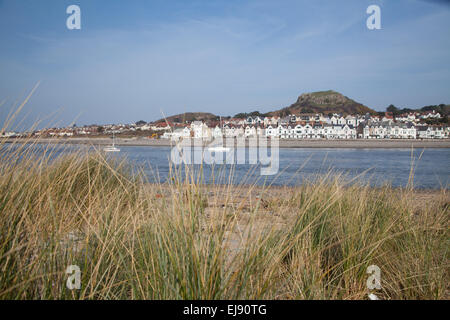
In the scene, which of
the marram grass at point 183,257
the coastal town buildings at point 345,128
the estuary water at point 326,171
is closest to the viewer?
the marram grass at point 183,257

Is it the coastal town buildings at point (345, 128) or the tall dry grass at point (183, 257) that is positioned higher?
the coastal town buildings at point (345, 128)

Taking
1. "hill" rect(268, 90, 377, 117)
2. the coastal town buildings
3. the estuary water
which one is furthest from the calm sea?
"hill" rect(268, 90, 377, 117)

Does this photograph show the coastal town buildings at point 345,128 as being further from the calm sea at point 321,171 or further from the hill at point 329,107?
the calm sea at point 321,171

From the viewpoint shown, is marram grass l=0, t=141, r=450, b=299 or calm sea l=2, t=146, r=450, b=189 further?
calm sea l=2, t=146, r=450, b=189

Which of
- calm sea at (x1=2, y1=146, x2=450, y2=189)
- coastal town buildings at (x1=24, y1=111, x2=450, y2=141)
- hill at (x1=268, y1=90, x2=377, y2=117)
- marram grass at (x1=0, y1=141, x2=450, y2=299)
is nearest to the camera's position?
marram grass at (x1=0, y1=141, x2=450, y2=299)

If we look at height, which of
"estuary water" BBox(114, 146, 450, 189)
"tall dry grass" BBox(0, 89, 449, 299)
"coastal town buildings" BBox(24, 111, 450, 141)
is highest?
"coastal town buildings" BBox(24, 111, 450, 141)

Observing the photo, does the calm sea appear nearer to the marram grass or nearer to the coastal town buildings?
the marram grass

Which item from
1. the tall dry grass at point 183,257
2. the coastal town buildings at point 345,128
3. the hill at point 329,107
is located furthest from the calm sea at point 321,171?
the hill at point 329,107

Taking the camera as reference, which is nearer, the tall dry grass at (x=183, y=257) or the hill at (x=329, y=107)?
the tall dry grass at (x=183, y=257)

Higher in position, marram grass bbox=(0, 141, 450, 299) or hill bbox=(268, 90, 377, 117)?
hill bbox=(268, 90, 377, 117)

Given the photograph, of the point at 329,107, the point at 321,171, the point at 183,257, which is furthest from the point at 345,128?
the point at 183,257

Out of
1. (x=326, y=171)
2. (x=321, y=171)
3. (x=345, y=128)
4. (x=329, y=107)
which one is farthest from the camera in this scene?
(x=329, y=107)

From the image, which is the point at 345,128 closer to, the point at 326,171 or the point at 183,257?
the point at 326,171
